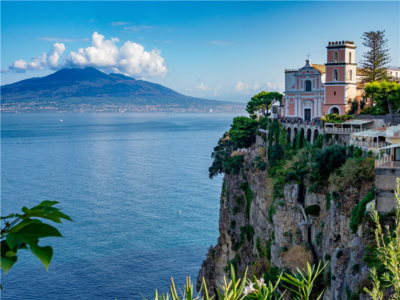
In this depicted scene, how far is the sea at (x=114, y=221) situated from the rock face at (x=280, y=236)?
23.1 ft

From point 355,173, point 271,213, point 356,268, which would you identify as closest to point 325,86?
point 271,213

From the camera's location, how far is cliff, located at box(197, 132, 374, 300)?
843 inches

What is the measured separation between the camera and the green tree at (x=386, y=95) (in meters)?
39.5

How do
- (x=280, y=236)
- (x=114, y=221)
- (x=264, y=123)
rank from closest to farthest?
(x=280, y=236)
(x=264, y=123)
(x=114, y=221)

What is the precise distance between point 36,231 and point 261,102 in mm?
64162

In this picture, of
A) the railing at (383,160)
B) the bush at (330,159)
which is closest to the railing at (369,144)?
the bush at (330,159)

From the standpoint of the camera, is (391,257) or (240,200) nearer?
(391,257)

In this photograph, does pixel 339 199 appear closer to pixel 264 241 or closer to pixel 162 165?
pixel 264 241

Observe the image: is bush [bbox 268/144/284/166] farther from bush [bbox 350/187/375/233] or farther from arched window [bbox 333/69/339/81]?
bush [bbox 350/187/375/233]

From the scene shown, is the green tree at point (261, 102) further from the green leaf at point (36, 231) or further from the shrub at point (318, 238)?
the green leaf at point (36, 231)

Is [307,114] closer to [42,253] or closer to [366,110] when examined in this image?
[366,110]

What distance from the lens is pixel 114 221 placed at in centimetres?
6034

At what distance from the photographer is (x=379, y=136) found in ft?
97.9

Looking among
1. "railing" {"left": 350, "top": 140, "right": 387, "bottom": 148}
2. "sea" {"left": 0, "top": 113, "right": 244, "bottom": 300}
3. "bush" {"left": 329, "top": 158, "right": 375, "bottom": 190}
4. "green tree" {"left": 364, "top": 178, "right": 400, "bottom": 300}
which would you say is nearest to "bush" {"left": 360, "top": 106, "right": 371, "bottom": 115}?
"railing" {"left": 350, "top": 140, "right": 387, "bottom": 148}
